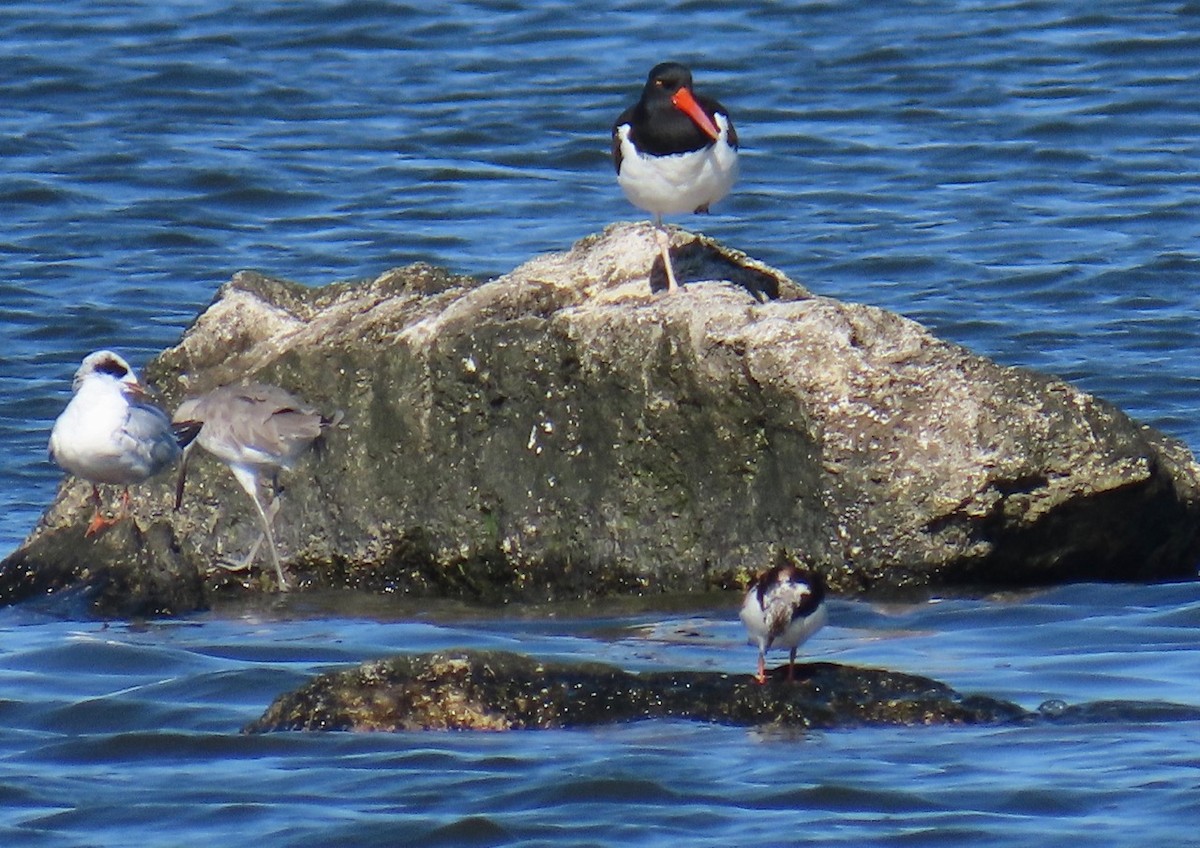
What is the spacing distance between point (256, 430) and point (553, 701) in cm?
220

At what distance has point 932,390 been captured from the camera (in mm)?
9992

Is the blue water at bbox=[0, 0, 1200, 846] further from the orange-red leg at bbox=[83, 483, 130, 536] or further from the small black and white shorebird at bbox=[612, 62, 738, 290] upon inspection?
the small black and white shorebird at bbox=[612, 62, 738, 290]

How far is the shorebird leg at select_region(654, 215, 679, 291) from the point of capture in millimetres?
10539

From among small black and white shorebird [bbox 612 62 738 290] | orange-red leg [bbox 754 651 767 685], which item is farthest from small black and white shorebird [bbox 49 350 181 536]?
orange-red leg [bbox 754 651 767 685]

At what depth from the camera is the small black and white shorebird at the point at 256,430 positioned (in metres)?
9.92

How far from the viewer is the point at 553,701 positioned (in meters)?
8.25

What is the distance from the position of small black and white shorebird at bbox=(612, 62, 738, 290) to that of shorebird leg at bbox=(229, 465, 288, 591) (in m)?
2.22

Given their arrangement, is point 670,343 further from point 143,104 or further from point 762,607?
point 143,104

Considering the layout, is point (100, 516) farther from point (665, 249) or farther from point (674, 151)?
point (674, 151)

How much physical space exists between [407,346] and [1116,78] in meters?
13.6

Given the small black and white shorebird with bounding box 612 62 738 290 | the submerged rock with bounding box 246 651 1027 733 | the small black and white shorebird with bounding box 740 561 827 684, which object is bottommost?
the submerged rock with bounding box 246 651 1027 733

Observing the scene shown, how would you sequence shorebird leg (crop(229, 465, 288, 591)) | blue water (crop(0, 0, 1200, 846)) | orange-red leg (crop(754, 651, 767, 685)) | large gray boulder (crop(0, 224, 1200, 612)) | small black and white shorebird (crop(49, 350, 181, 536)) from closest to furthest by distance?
blue water (crop(0, 0, 1200, 846)), orange-red leg (crop(754, 651, 767, 685)), large gray boulder (crop(0, 224, 1200, 612)), small black and white shorebird (crop(49, 350, 181, 536)), shorebird leg (crop(229, 465, 288, 591))

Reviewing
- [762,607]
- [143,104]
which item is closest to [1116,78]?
[143,104]

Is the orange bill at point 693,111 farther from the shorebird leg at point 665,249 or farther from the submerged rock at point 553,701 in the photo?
the submerged rock at point 553,701
